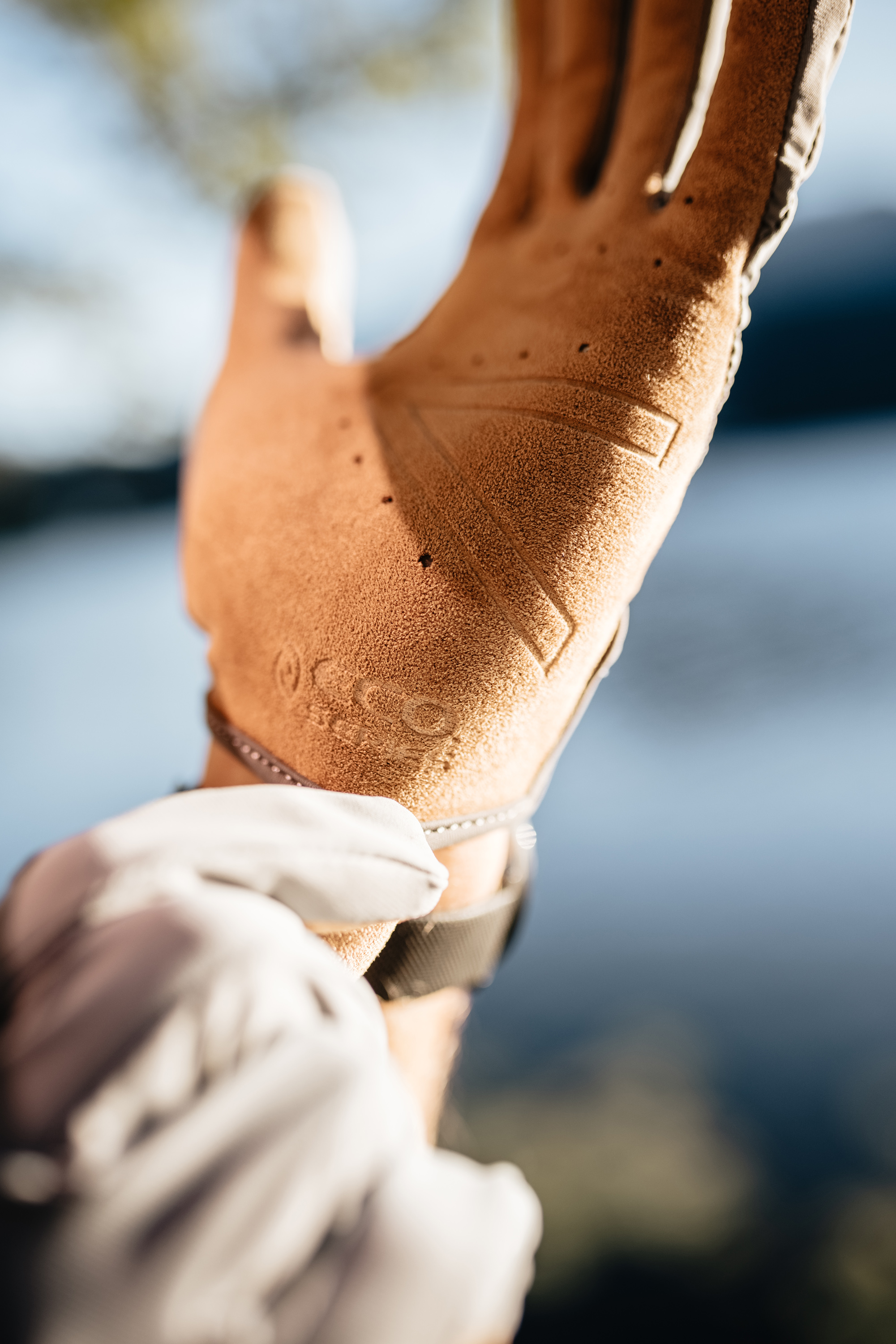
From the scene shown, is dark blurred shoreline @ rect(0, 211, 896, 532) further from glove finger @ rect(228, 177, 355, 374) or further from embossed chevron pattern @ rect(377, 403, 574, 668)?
embossed chevron pattern @ rect(377, 403, 574, 668)

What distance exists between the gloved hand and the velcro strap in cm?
21

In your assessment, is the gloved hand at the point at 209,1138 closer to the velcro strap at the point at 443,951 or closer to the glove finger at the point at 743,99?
the velcro strap at the point at 443,951

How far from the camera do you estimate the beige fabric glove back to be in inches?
13.8

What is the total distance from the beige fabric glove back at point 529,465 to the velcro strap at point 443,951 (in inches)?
3.3

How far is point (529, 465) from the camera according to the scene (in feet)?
1.20

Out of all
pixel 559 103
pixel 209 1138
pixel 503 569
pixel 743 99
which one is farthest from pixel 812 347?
pixel 209 1138

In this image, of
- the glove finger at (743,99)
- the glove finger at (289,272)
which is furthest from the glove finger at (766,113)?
the glove finger at (289,272)

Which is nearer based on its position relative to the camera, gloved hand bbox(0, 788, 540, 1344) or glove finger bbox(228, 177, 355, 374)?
gloved hand bbox(0, 788, 540, 1344)

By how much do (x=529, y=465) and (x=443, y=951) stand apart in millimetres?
320

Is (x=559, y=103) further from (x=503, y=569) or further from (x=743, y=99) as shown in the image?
(x=503, y=569)

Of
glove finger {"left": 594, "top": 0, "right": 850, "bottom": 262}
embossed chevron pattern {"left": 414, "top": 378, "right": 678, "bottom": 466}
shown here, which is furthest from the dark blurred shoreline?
embossed chevron pattern {"left": 414, "top": 378, "right": 678, "bottom": 466}

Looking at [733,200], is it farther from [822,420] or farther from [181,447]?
[181,447]

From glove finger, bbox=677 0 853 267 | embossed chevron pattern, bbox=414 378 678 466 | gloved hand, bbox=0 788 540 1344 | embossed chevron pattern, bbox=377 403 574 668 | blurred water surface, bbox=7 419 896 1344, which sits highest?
glove finger, bbox=677 0 853 267

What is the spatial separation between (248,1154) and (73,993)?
0.23 ft
